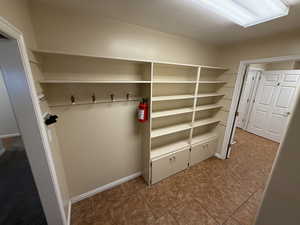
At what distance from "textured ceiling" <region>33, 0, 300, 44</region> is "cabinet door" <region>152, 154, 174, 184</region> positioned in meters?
2.04

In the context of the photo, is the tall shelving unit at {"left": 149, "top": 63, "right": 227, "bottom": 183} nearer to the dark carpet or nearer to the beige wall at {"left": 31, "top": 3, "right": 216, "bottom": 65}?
the beige wall at {"left": 31, "top": 3, "right": 216, "bottom": 65}

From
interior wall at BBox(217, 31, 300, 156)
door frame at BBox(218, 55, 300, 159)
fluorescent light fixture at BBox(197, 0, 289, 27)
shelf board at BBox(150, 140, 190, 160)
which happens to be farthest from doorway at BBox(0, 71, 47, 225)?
interior wall at BBox(217, 31, 300, 156)

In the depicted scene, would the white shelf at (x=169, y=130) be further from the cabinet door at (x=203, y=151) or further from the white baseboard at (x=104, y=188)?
the white baseboard at (x=104, y=188)

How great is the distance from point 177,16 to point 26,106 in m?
1.76

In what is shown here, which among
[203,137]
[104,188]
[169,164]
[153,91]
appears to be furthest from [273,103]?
[104,188]

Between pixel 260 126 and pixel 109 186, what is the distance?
5011 mm

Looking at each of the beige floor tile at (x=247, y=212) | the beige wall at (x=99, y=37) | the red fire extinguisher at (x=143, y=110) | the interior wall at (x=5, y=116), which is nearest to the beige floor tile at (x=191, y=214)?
the beige floor tile at (x=247, y=212)

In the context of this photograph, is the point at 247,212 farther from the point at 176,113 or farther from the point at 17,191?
the point at 17,191

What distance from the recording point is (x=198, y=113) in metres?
2.82

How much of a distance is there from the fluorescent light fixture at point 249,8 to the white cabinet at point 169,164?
205 centimetres

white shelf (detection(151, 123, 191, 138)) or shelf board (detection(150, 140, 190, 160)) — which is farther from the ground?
white shelf (detection(151, 123, 191, 138))

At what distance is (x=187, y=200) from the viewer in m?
1.89

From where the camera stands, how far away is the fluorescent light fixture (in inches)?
42.7

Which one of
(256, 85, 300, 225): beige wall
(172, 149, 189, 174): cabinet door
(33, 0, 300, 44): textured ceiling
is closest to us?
(256, 85, 300, 225): beige wall
